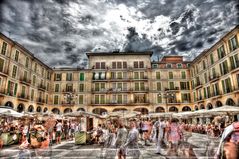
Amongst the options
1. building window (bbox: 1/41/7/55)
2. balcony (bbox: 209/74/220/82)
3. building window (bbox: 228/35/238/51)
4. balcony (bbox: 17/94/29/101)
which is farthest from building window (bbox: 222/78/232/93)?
building window (bbox: 1/41/7/55)

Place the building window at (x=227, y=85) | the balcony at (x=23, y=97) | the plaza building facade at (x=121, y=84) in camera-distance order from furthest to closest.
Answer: the plaza building facade at (x=121, y=84) < the balcony at (x=23, y=97) < the building window at (x=227, y=85)

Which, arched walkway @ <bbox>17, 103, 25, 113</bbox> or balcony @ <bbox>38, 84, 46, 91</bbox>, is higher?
balcony @ <bbox>38, 84, 46, 91</bbox>

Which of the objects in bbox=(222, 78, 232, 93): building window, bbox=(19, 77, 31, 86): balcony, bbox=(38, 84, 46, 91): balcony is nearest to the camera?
bbox=(222, 78, 232, 93): building window

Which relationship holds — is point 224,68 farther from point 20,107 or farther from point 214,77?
point 20,107

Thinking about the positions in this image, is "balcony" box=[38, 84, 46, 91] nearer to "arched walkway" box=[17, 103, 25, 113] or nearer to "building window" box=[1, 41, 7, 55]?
"arched walkway" box=[17, 103, 25, 113]

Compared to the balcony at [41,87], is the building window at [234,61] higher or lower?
higher

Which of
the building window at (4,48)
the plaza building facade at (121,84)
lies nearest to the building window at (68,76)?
the plaza building facade at (121,84)

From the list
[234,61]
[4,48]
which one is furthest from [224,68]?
[4,48]

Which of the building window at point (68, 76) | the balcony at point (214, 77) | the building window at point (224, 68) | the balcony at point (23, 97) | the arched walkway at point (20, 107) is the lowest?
the arched walkway at point (20, 107)

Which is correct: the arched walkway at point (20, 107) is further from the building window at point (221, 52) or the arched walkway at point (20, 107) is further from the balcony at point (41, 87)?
the building window at point (221, 52)

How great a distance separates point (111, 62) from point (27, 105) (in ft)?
53.9

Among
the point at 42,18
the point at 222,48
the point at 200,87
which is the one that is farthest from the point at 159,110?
the point at 42,18

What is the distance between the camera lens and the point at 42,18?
7.14 m

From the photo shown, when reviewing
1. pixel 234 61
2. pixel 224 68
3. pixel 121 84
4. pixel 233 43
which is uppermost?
pixel 233 43
